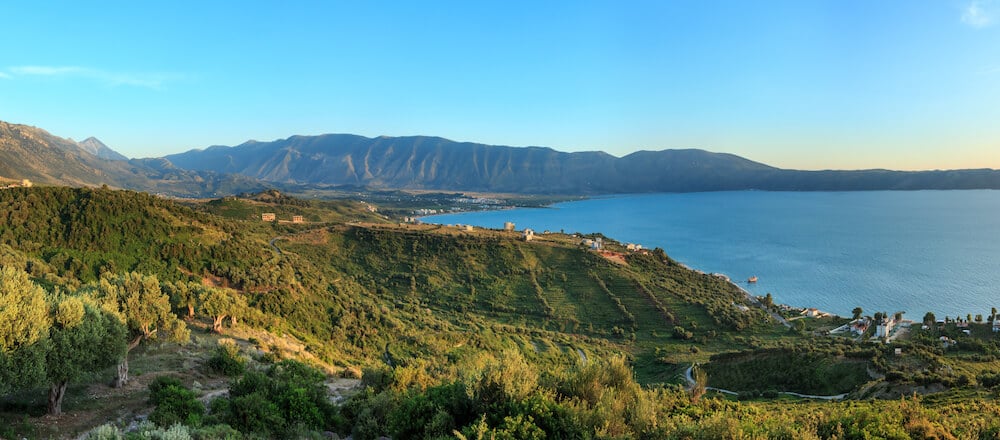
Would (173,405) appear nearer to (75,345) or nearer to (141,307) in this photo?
(75,345)

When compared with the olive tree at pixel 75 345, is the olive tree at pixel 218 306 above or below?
below

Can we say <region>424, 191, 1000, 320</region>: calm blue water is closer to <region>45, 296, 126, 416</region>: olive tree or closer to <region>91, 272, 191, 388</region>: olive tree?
<region>91, 272, 191, 388</region>: olive tree

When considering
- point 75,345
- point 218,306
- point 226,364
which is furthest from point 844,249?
point 75,345

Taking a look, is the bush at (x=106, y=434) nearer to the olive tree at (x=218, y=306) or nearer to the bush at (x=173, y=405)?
the bush at (x=173, y=405)

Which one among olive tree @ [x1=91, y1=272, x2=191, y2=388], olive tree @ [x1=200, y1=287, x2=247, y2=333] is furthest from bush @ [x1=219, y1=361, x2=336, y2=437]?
olive tree @ [x1=200, y1=287, x2=247, y2=333]

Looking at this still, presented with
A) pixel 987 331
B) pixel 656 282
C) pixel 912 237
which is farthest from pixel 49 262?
pixel 912 237

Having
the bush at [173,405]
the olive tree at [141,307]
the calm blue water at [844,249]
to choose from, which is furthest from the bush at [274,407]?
the calm blue water at [844,249]
